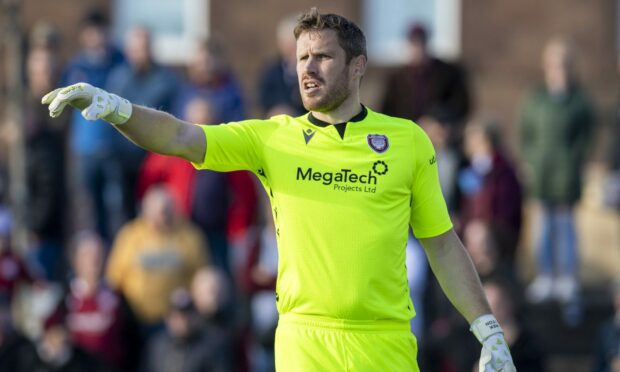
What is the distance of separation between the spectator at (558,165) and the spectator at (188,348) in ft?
10.6

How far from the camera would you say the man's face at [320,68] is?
672 cm

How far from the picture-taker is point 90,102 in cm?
642

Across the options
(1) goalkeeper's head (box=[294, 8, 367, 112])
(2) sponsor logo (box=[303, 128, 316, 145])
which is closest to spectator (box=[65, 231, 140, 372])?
(2) sponsor logo (box=[303, 128, 316, 145])

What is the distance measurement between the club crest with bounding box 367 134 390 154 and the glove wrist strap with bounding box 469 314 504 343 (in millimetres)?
944

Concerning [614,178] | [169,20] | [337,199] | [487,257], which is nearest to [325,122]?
[337,199]

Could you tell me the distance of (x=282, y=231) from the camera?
22.4ft

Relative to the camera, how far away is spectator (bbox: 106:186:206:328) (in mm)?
12992

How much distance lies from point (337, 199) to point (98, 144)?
24.5 ft

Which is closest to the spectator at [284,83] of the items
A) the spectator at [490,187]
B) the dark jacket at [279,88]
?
the dark jacket at [279,88]

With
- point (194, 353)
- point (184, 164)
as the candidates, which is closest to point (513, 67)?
point (184, 164)

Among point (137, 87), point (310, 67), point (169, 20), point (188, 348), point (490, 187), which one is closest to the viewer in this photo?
point (310, 67)

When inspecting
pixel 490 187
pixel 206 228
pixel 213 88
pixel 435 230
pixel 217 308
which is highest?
pixel 435 230

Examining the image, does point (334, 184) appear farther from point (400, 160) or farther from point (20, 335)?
point (20, 335)

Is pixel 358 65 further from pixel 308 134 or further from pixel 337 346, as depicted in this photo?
pixel 337 346
